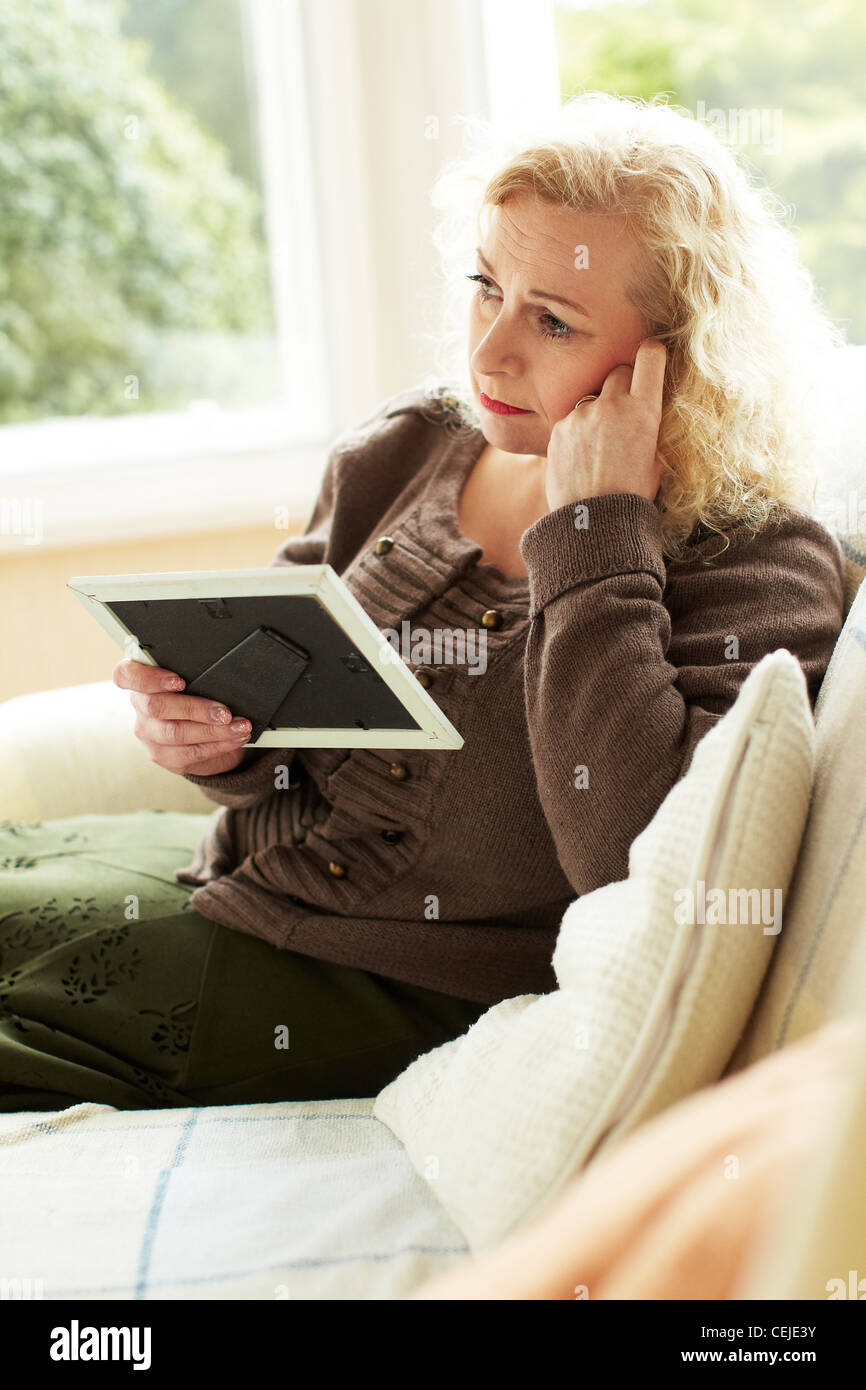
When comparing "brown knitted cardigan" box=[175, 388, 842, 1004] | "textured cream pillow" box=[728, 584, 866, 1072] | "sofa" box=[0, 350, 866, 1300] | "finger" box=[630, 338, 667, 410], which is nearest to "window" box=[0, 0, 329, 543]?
"brown knitted cardigan" box=[175, 388, 842, 1004]

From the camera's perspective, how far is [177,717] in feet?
3.29

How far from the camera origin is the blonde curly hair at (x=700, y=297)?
991mm

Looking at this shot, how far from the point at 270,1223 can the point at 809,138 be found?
1.77 metres

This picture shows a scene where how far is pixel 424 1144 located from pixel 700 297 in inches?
28.0

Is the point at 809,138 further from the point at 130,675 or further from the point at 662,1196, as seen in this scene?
the point at 662,1196

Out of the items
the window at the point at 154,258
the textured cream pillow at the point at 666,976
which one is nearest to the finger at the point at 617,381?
the textured cream pillow at the point at 666,976

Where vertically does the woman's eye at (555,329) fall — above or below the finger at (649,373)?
above

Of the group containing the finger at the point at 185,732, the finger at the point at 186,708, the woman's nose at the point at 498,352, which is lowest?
the finger at the point at 185,732

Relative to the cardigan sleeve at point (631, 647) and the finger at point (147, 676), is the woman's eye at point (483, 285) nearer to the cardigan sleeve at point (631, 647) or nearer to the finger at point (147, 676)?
the cardigan sleeve at point (631, 647)

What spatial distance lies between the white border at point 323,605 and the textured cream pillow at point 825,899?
0.88ft

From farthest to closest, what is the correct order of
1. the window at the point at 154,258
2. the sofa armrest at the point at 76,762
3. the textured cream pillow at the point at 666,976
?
the window at the point at 154,258
the sofa armrest at the point at 76,762
the textured cream pillow at the point at 666,976

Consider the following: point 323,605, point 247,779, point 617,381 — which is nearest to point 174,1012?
point 247,779

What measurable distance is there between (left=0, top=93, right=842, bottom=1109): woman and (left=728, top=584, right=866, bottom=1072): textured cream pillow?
175 mm

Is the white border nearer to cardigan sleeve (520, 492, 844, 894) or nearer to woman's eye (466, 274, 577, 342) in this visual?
cardigan sleeve (520, 492, 844, 894)
